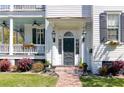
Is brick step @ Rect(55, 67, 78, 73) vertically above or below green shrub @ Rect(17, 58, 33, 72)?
below

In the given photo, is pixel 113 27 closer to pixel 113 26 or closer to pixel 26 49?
pixel 113 26

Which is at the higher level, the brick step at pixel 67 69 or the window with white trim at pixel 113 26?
the window with white trim at pixel 113 26

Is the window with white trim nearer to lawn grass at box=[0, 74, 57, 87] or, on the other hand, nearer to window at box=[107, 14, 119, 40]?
window at box=[107, 14, 119, 40]

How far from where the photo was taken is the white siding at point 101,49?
54.5ft

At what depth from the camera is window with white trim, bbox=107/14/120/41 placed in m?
16.5

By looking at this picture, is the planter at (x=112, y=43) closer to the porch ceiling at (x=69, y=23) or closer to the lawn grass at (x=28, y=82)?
the porch ceiling at (x=69, y=23)

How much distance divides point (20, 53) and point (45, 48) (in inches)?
67.1

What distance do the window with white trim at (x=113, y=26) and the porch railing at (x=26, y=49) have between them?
15.0 feet

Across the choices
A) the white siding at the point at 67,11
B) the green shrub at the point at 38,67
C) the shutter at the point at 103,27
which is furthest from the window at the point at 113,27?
the green shrub at the point at 38,67

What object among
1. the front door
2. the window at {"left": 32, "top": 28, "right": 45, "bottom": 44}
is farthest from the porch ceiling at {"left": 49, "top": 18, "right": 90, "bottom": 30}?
the window at {"left": 32, "top": 28, "right": 45, "bottom": 44}

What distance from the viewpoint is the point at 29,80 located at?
1352 cm

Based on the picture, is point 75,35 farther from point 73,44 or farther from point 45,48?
point 45,48

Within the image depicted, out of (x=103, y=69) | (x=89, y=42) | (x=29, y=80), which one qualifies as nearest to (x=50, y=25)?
(x=89, y=42)

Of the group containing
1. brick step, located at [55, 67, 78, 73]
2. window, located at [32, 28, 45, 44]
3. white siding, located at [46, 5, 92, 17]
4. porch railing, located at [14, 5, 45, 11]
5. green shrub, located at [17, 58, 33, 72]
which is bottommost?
brick step, located at [55, 67, 78, 73]
